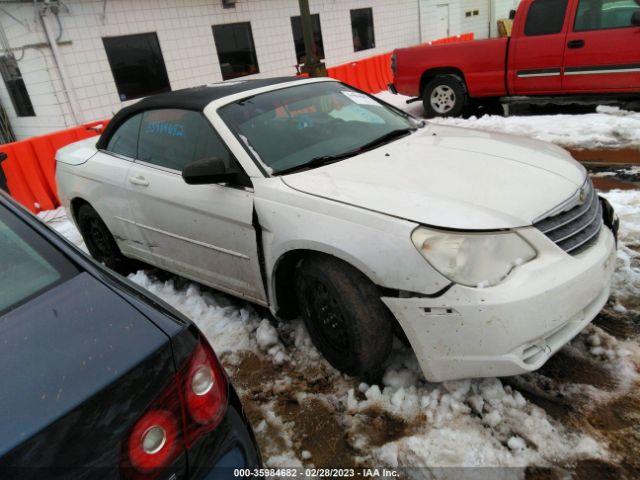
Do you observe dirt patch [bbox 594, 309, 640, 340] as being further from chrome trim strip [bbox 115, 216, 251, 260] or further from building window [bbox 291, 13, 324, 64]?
building window [bbox 291, 13, 324, 64]

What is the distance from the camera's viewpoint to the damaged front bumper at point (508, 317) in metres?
2.05

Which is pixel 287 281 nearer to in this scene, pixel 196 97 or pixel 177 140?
pixel 177 140

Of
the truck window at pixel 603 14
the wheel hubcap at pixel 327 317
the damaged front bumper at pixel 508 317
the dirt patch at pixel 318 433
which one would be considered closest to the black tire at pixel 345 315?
the wheel hubcap at pixel 327 317

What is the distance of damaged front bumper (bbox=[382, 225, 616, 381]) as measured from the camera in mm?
2053

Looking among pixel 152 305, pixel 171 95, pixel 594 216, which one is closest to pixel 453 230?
pixel 594 216

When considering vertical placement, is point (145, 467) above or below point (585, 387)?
above

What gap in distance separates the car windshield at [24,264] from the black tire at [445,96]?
7.92 meters

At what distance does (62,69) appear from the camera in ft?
30.8

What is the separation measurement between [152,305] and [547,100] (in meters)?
7.78

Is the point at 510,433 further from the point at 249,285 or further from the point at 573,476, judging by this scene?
the point at 249,285

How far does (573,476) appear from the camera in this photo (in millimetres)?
1989

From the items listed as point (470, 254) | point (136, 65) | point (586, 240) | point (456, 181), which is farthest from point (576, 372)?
point (136, 65)

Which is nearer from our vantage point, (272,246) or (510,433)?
(510,433)

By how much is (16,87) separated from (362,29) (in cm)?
1036
